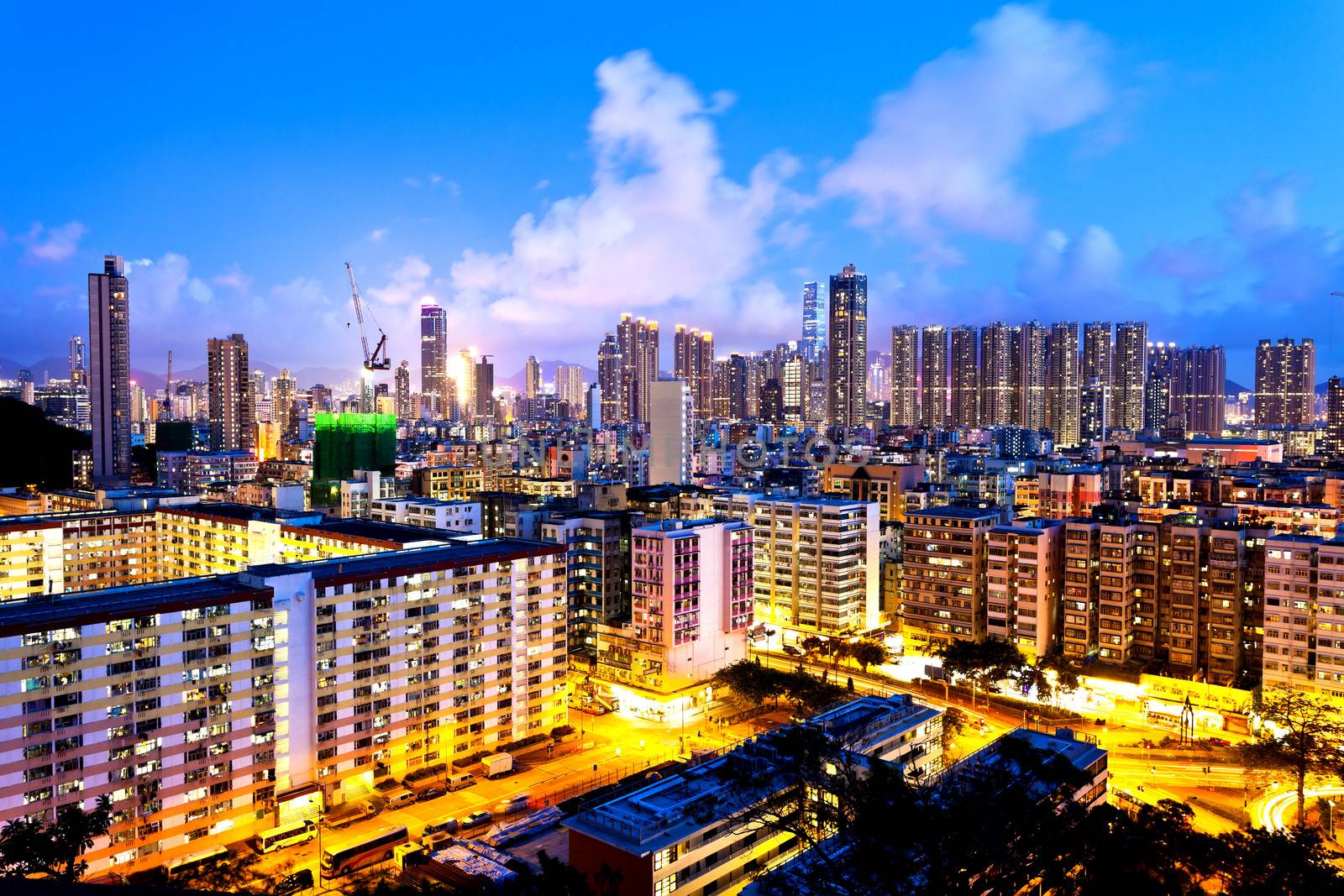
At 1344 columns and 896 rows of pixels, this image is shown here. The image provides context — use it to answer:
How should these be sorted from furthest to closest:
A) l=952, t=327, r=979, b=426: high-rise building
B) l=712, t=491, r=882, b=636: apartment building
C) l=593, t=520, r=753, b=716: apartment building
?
1. l=952, t=327, r=979, b=426: high-rise building
2. l=712, t=491, r=882, b=636: apartment building
3. l=593, t=520, r=753, b=716: apartment building

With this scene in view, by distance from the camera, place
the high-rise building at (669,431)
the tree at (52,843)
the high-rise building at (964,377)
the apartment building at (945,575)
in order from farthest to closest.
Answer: the high-rise building at (964,377) < the high-rise building at (669,431) < the apartment building at (945,575) < the tree at (52,843)

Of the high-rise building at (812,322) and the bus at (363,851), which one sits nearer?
the bus at (363,851)

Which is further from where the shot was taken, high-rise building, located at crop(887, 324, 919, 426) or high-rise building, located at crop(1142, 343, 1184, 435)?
high-rise building, located at crop(887, 324, 919, 426)

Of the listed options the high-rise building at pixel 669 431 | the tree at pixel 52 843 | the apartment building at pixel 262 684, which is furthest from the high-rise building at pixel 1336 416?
the tree at pixel 52 843

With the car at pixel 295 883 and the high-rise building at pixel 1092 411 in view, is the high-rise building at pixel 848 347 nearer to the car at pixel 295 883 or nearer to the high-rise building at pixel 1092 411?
the high-rise building at pixel 1092 411

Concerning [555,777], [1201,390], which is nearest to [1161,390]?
[1201,390]

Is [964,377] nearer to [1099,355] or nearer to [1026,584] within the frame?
[1099,355]

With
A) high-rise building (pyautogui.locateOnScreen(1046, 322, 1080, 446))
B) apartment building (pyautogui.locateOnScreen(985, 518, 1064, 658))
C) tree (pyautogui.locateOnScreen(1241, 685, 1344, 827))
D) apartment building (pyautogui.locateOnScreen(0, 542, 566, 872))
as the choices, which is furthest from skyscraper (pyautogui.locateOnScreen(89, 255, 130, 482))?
high-rise building (pyautogui.locateOnScreen(1046, 322, 1080, 446))

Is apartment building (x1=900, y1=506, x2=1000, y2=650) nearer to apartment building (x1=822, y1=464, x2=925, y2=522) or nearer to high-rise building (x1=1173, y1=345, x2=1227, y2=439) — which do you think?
apartment building (x1=822, y1=464, x2=925, y2=522)
